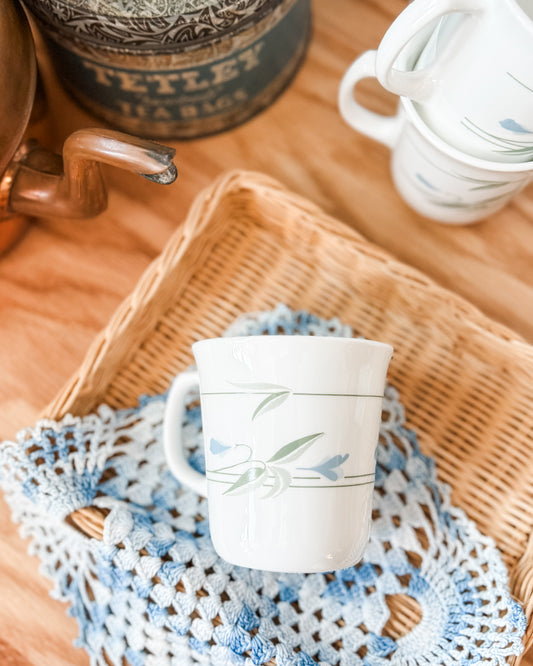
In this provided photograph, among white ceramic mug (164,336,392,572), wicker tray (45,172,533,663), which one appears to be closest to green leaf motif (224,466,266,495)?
white ceramic mug (164,336,392,572)

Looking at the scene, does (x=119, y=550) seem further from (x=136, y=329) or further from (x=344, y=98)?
(x=344, y=98)

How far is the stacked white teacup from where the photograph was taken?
0.34 meters

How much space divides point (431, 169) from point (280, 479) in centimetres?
26

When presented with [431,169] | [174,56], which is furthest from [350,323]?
[174,56]

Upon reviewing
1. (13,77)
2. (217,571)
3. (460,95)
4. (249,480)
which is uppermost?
(460,95)

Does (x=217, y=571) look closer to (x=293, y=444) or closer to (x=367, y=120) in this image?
(x=293, y=444)

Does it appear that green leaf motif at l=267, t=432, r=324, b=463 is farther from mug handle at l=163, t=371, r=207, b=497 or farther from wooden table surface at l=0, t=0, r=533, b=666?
wooden table surface at l=0, t=0, r=533, b=666

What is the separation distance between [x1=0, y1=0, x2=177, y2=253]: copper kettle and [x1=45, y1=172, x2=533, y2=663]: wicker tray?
9 cm

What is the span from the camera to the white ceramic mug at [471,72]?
34 cm

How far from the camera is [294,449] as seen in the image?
0.38 meters

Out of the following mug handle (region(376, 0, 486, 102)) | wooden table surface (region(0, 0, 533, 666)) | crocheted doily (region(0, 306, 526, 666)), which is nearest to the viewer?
mug handle (region(376, 0, 486, 102))

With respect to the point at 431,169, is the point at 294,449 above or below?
below

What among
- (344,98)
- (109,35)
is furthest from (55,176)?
(344,98)

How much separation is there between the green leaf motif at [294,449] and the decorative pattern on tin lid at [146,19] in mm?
281
